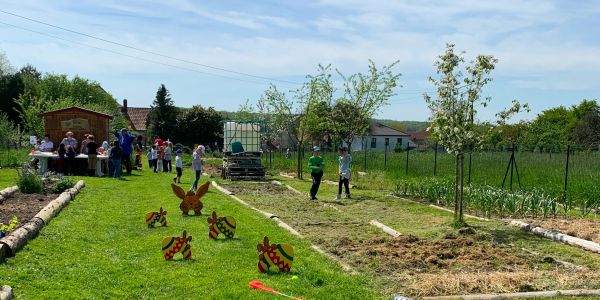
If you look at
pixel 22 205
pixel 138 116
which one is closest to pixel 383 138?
pixel 138 116

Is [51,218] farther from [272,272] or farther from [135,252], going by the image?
[272,272]

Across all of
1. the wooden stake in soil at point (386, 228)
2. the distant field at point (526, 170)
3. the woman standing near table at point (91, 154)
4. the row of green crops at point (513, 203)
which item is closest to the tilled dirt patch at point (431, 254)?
the wooden stake in soil at point (386, 228)

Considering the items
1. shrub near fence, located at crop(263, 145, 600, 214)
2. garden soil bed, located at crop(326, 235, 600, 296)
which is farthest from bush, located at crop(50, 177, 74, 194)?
shrub near fence, located at crop(263, 145, 600, 214)

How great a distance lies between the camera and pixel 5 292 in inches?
253

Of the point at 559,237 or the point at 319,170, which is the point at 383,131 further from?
the point at 559,237

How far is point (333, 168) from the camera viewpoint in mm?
30828

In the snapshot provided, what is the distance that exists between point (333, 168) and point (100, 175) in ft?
38.9

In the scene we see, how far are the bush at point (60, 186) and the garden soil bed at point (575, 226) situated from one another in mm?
11805

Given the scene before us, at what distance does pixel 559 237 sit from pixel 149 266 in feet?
23.5

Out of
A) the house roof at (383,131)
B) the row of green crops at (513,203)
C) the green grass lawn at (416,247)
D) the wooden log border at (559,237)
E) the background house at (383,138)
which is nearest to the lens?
the green grass lawn at (416,247)

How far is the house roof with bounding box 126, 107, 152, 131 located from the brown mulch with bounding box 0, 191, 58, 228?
76.3 metres

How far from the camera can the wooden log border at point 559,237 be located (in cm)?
1006

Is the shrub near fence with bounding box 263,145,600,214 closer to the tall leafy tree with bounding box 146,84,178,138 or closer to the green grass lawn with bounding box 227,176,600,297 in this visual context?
the green grass lawn with bounding box 227,176,600,297

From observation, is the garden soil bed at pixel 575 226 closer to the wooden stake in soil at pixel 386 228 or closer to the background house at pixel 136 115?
the wooden stake in soil at pixel 386 228
